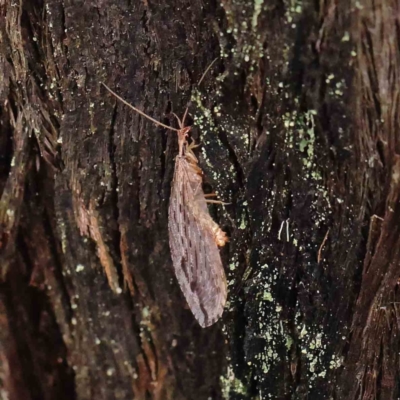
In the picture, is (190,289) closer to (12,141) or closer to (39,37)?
(12,141)

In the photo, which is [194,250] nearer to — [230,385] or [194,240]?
[194,240]

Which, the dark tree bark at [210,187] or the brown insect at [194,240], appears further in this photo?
the brown insect at [194,240]

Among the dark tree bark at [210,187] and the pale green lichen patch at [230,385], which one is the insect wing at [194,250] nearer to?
the dark tree bark at [210,187]

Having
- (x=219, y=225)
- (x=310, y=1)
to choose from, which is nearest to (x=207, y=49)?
(x=310, y=1)

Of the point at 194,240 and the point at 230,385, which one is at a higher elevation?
the point at 194,240

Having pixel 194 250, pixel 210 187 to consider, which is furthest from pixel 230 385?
pixel 210 187

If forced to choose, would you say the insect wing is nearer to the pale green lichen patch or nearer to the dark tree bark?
the dark tree bark

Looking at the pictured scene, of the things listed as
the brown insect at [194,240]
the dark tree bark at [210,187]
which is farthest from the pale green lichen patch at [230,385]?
the brown insect at [194,240]
